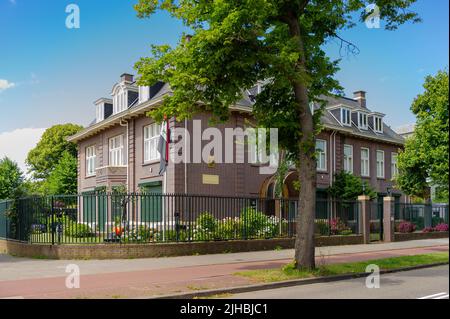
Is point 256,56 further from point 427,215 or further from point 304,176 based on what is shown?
point 427,215

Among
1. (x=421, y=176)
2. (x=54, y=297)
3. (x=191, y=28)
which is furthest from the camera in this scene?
(x=421, y=176)

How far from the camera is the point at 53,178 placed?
50500 millimetres

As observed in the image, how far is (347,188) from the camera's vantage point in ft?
111

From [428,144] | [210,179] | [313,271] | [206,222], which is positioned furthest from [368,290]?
[210,179]

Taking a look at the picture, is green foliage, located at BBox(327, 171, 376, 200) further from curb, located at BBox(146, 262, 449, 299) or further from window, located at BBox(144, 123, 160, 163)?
curb, located at BBox(146, 262, 449, 299)

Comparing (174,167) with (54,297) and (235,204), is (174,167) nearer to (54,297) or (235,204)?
(235,204)

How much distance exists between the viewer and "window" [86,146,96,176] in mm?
36125

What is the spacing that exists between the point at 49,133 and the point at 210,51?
175 ft

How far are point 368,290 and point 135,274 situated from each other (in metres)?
5.99

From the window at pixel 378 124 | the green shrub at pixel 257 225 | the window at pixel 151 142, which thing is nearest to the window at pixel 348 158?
the window at pixel 378 124

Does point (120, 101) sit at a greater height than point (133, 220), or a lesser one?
greater
